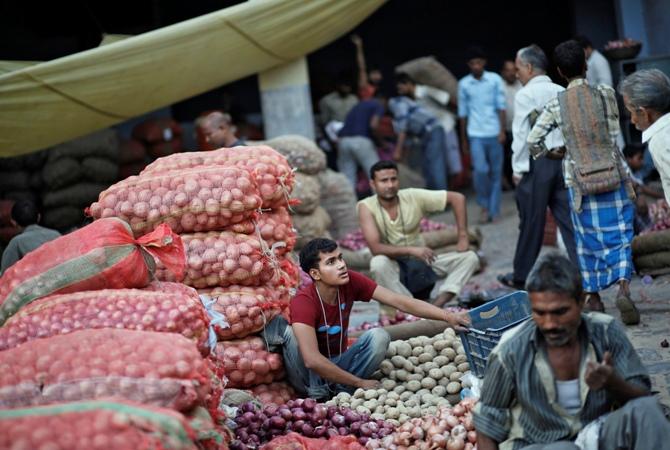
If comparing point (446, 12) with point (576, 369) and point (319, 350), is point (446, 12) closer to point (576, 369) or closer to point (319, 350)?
point (319, 350)

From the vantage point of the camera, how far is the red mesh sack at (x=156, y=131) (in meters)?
12.7

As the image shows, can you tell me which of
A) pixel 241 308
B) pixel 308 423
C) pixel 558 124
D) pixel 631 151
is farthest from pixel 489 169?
pixel 308 423

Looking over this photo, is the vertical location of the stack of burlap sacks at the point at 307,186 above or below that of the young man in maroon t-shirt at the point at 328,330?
above

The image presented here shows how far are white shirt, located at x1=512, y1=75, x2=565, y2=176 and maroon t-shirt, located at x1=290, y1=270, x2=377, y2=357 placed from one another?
2155mm

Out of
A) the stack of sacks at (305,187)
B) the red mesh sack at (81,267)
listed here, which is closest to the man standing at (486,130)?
the stack of sacks at (305,187)

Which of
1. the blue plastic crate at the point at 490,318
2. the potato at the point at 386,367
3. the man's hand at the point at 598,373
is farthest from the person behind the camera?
the potato at the point at 386,367

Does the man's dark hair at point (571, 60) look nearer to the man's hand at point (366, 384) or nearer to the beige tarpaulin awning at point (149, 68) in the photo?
the man's hand at point (366, 384)

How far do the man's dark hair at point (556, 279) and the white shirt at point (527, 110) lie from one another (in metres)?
3.78

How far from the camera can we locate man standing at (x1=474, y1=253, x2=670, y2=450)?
3.73 meters

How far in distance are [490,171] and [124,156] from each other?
4.39 m

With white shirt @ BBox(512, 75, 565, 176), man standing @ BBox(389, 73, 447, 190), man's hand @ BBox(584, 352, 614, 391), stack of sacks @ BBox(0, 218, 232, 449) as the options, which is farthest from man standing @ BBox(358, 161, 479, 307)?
man standing @ BBox(389, 73, 447, 190)

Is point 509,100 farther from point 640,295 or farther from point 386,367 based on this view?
point 386,367

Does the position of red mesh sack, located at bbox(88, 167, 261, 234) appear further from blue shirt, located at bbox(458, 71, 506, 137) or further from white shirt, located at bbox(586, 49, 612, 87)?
white shirt, located at bbox(586, 49, 612, 87)

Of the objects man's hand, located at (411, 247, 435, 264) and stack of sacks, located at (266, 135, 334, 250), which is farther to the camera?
stack of sacks, located at (266, 135, 334, 250)
